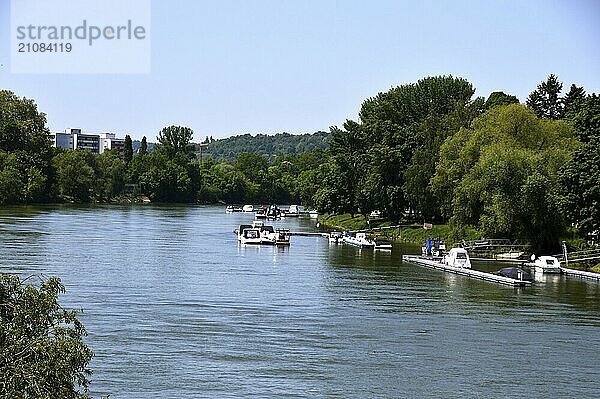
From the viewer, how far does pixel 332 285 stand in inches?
1690

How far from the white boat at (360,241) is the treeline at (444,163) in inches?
231

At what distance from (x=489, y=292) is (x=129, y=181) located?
131m

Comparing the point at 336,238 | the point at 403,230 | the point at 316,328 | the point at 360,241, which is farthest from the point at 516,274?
the point at 403,230

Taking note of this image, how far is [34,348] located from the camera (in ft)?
40.8

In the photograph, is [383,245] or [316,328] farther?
[383,245]

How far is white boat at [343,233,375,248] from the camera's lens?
67.0 m

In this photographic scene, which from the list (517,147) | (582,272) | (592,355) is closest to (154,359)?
(592,355)

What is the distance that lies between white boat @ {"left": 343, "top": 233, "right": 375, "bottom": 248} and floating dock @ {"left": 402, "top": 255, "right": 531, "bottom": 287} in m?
8.37

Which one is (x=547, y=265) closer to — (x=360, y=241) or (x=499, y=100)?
(x=360, y=241)

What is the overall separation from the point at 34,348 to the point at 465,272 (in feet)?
128

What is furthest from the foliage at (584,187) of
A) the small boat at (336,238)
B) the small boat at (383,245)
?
the small boat at (336,238)

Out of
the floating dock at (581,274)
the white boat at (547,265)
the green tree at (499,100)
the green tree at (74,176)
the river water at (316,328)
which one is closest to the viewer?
the river water at (316,328)

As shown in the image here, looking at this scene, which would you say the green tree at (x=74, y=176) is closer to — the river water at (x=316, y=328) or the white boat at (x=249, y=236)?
the white boat at (x=249, y=236)

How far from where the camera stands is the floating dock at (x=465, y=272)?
144 feet
